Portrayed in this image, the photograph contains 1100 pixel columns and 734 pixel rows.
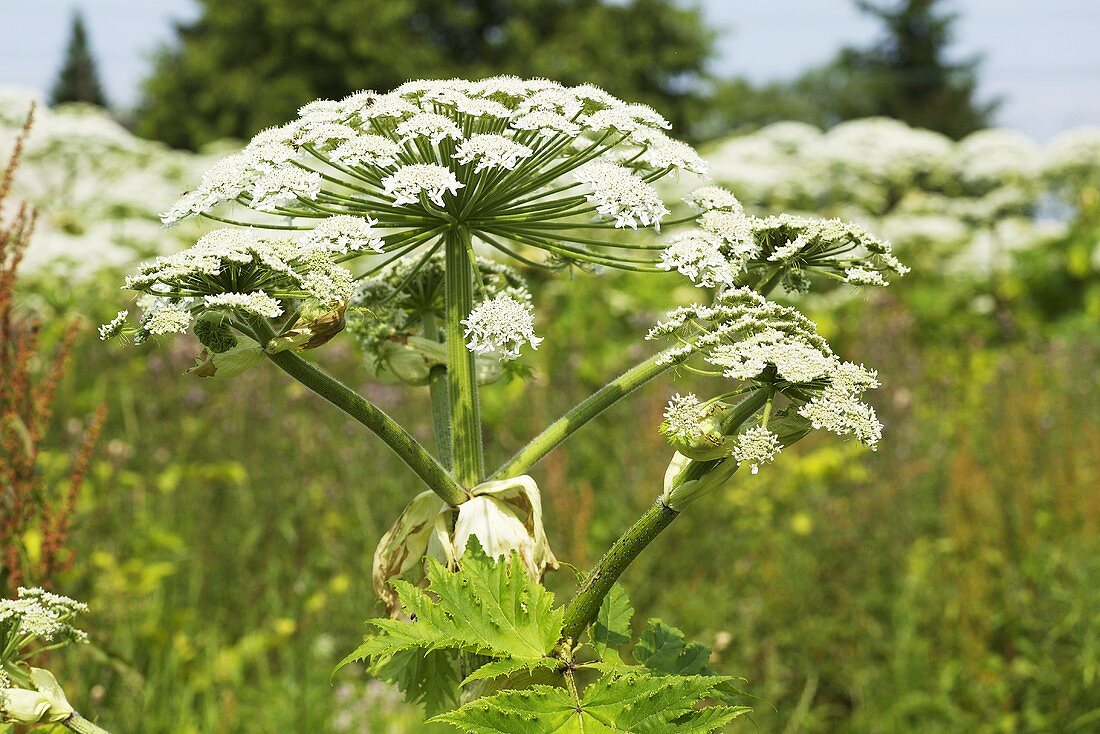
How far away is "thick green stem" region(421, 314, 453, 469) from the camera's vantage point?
171 cm

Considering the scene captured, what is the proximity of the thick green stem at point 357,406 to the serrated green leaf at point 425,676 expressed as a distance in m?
0.32

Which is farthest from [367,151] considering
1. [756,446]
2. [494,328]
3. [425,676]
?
[425,676]

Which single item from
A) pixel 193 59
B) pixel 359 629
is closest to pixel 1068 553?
pixel 359 629

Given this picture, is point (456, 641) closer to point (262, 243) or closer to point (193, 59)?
point (262, 243)

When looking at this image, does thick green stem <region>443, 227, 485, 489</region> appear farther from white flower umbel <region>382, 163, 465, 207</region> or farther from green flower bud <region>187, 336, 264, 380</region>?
green flower bud <region>187, 336, 264, 380</region>

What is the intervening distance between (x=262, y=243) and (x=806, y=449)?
6401 millimetres

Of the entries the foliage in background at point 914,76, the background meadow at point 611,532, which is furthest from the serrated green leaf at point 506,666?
the foliage in background at point 914,76

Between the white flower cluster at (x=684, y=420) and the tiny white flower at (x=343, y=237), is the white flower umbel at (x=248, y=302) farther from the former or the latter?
the white flower cluster at (x=684, y=420)

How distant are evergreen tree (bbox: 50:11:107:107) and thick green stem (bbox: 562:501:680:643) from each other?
7545 cm

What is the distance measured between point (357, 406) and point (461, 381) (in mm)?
239

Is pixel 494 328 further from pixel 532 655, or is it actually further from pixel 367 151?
→ pixel 532 655

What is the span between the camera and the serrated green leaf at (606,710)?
4.08 ft

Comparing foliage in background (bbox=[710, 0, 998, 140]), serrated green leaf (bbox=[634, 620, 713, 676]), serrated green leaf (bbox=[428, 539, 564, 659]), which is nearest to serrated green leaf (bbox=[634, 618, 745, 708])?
serrated green leaf (bbox=[634, 620, 713, 676])

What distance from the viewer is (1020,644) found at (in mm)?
4777
